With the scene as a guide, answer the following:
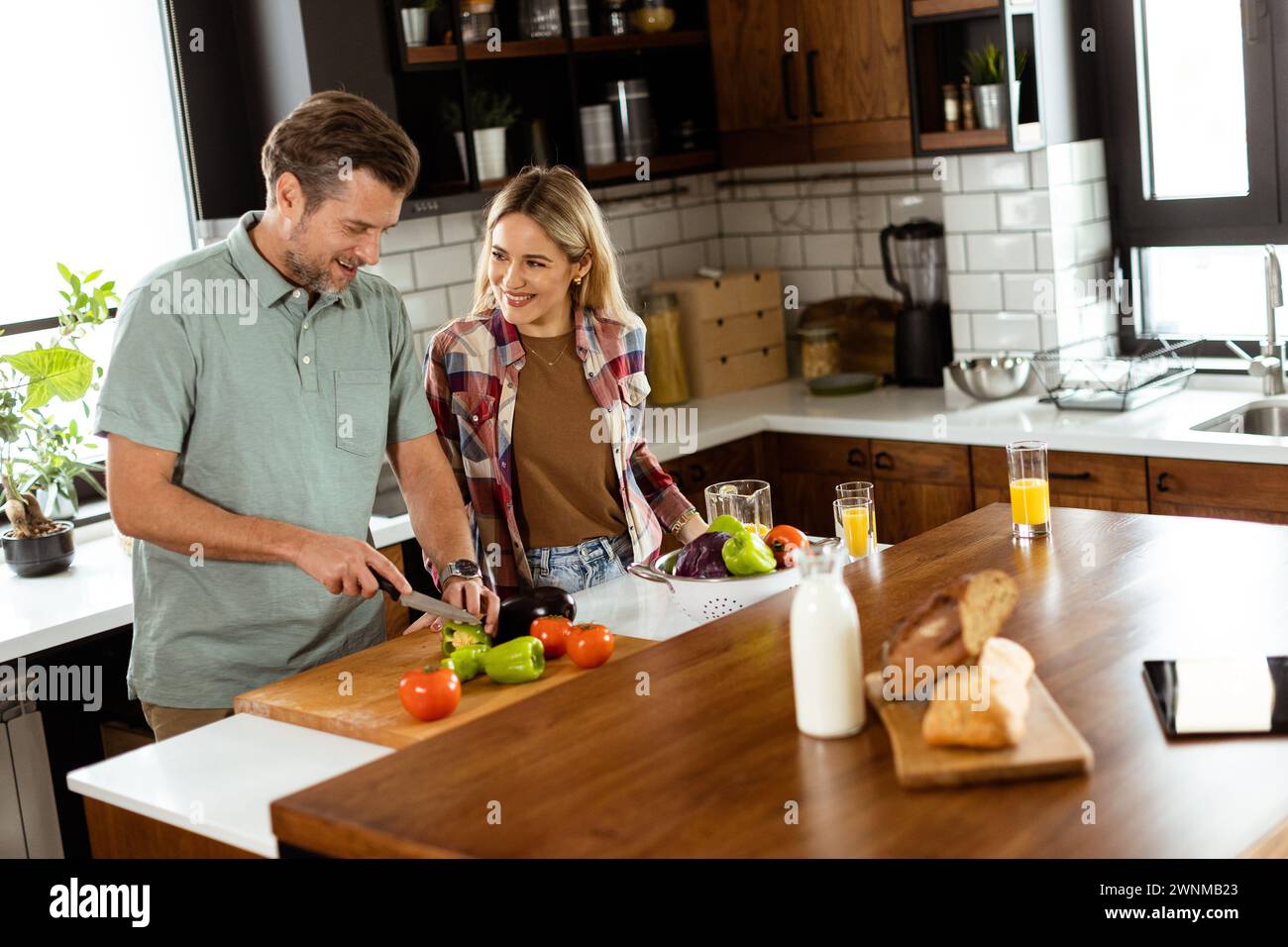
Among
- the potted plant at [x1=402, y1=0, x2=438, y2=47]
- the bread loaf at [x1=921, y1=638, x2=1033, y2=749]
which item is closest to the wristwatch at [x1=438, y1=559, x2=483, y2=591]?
the bread loaf at [x1=921, y1=638, x2=1033, y2=749]

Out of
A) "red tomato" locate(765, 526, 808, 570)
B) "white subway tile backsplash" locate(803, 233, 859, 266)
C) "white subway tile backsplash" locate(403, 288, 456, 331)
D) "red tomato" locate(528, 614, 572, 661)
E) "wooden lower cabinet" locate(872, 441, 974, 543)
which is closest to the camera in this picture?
"red tomato" locate(528, 614, 572, 661)

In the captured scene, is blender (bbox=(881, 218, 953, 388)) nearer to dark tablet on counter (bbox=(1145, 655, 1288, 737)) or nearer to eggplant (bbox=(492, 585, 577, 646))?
eggplant (bbox=(492, 585, 577, 646))

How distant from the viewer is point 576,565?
2920 mm

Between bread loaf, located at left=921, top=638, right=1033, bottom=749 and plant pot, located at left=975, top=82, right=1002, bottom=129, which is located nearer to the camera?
bread loaf, located at left=921, top=638, right=1033, bottom=749

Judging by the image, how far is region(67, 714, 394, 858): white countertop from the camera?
1814 millimetres

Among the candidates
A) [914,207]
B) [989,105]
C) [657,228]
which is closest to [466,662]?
[989,105]

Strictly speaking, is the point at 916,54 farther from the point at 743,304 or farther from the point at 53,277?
the point at 53,277

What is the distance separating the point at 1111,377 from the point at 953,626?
2.68 meters

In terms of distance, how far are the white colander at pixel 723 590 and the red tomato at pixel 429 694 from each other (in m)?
0.46

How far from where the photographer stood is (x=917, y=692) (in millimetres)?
1670

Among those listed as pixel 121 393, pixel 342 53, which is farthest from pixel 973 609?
pixel 342 53

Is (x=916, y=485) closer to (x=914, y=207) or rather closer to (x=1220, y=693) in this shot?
(x=914, y=207)

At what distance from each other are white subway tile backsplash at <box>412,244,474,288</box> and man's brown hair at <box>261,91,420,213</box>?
1846 mm

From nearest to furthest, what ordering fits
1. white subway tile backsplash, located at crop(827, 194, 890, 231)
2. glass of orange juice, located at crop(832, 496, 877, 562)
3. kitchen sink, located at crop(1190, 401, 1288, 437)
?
glass of orange juice, located at crop(832, 496, 877, 562)
kitchen sink, located at crop(1190, 401, 1288, 437)
white subway tile backsplash, located at crop(827, 194, 890, 231)
